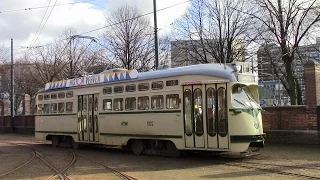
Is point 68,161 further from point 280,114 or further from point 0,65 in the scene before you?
point 0,65

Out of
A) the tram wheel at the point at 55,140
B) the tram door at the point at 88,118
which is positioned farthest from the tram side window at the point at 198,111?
the tram wheel at the point at 55,140

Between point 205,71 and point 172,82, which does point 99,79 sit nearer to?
point 172,82

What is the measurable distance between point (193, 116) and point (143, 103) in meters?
2.59

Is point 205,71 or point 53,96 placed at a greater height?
point 205,71

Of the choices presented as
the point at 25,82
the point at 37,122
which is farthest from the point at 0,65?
the point at 37,122

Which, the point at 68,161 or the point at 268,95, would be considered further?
the point at 268,95

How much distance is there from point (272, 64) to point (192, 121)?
2335 cm

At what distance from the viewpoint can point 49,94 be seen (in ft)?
69.9

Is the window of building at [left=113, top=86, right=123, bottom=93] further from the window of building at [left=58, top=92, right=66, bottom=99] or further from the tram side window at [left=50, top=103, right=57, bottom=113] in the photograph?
the tram side window at [left=50, top=103, right=57, bottom=113]

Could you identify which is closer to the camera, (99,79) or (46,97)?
(99,79)

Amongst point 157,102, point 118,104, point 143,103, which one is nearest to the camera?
point 157,102

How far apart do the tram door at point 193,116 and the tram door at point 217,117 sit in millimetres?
282

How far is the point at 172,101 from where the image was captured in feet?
47.1

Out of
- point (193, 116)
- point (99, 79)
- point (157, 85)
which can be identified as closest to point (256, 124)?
point (193, 116)
